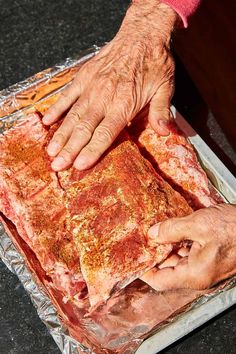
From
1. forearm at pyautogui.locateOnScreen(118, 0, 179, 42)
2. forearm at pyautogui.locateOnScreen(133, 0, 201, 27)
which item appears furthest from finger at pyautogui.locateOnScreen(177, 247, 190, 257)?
forearm at pyautogui.locateOnScreen(133, 0, 201, 27)

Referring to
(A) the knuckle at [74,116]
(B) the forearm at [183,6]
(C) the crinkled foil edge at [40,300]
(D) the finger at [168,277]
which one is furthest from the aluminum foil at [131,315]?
(B) the forearm at [183,6]

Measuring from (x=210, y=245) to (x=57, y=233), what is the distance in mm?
492

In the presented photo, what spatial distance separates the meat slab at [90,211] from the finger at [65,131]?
0.06 meters

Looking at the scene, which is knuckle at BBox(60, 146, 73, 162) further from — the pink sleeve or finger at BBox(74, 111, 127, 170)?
the pink sleeve

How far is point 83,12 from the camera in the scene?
286 cm

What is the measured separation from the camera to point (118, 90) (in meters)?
1.93

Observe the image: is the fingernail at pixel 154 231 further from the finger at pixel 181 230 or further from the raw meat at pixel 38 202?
the raw meat at pixel 38 202

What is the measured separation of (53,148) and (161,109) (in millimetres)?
399

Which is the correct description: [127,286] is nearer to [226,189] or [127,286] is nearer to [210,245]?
[210,245]

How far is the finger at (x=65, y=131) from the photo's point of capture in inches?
73.2

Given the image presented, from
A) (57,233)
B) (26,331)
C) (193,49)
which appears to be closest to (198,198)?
(57,233)

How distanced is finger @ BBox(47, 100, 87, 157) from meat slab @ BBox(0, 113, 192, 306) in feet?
0.20

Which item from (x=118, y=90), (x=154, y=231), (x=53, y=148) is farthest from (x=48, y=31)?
(x=154, y=231)

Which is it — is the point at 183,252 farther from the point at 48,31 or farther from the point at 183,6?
the point at 48,31
